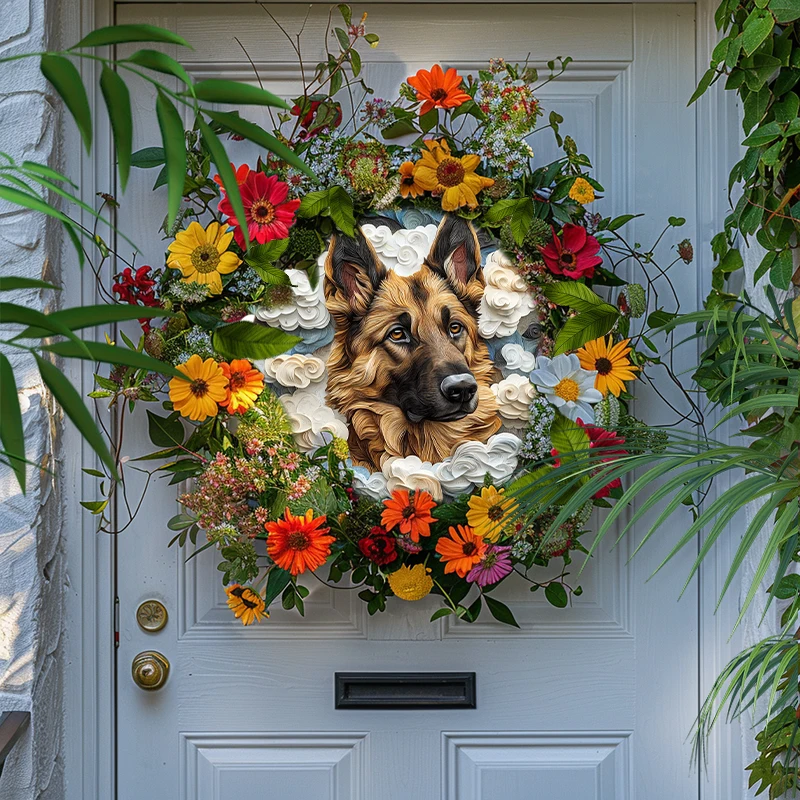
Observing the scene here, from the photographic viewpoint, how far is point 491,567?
4.16 ft

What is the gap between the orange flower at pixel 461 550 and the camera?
125 centimetres

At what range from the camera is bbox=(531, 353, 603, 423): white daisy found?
50.4 inches

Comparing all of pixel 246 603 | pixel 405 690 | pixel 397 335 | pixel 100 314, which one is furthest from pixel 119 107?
pixel 405 690

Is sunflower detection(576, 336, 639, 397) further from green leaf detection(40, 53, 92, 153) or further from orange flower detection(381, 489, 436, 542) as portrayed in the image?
green leaf detection(40, 53, 92, 153)

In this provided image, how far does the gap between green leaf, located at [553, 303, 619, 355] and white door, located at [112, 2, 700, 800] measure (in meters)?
0.23

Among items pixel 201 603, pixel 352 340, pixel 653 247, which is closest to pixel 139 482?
pixel 201 603

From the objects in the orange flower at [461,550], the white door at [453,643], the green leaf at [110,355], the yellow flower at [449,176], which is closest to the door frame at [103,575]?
the white door at [453,643]

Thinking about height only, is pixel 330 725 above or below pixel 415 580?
below

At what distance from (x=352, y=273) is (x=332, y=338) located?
10 centimetres

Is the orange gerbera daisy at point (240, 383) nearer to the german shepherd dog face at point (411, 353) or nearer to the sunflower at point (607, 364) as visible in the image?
the german shepherd dog face at point (411, 353)

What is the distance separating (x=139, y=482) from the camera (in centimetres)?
141

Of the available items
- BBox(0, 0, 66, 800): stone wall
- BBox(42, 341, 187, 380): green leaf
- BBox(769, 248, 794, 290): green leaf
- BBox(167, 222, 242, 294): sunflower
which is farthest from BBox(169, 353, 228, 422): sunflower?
BBox(769, 248, 794, 290): green leaf

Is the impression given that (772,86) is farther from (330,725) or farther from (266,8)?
(330,725)

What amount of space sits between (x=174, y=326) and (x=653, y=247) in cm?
79
